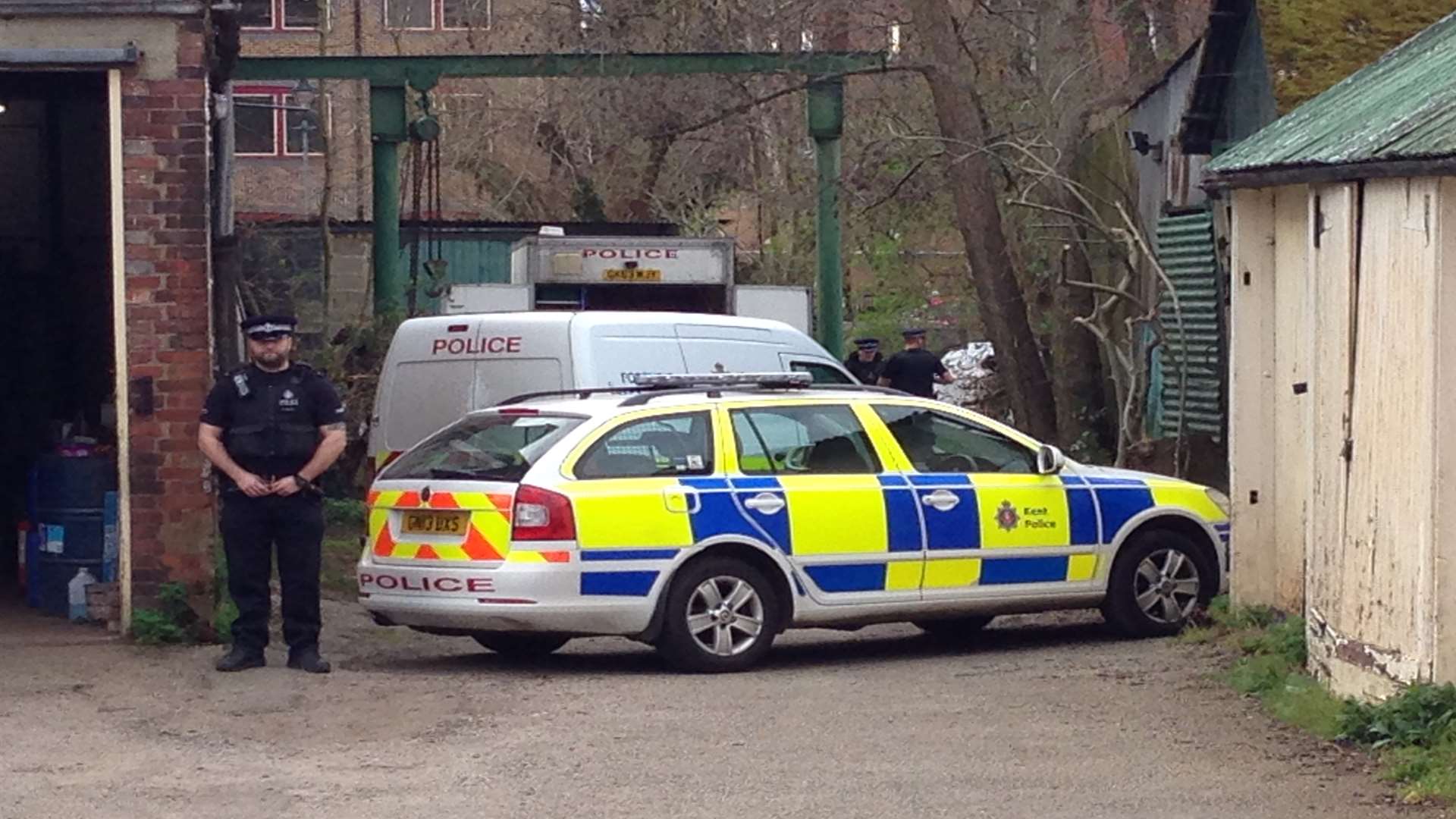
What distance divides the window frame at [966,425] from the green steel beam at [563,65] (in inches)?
323

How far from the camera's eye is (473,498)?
36.3ft

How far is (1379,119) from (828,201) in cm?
1206

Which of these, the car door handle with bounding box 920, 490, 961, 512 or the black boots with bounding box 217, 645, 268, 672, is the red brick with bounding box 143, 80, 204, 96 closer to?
the black boots with bounding box 217, 645, 268, 672

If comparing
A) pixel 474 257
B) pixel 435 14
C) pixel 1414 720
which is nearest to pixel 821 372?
pixel 1414 720

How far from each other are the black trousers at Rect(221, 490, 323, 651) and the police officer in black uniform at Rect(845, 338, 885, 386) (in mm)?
9664

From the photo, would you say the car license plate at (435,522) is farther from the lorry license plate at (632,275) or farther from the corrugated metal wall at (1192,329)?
the lorry license plate at (632,275)

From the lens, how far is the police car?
11.0 metres

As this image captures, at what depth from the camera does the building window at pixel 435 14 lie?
33331 millimetres

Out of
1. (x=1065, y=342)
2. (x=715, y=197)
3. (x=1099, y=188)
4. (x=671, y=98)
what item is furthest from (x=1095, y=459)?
(x=715, y=197)

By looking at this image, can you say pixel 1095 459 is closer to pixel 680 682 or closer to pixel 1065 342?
pixel 1065 342

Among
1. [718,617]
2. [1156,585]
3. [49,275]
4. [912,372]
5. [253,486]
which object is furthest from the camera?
[912,372]

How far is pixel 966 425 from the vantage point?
12297 mm

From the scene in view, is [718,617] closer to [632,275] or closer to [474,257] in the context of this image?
[632,275]

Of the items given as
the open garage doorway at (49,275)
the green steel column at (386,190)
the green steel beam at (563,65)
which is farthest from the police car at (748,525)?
the green steel column at (386,190)
